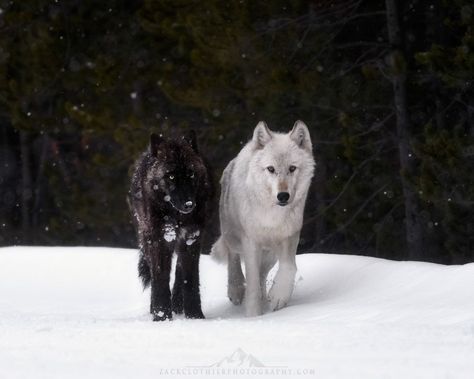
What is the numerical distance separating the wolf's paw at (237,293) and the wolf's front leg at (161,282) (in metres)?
1.34

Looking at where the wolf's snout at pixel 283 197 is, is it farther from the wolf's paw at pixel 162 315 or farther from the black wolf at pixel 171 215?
the wolf's paw at pixel 162 315

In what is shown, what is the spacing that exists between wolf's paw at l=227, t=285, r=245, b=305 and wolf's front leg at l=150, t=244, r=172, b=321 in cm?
134

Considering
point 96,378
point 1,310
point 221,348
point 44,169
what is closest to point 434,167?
point 1,310

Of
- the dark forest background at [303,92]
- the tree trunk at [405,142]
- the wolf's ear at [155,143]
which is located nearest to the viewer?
the wolf's ear at [155,143]

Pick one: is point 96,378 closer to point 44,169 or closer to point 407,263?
point 407,263

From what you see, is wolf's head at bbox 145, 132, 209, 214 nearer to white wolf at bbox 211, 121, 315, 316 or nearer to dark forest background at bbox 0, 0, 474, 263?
white wolf at bbox 211, 121, 315, 316

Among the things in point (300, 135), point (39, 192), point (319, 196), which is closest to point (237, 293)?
point (300, 135)

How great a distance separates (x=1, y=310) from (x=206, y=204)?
278 cm

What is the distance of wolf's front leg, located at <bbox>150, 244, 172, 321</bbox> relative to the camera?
730cm

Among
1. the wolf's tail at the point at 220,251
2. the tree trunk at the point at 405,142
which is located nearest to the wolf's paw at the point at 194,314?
the wolf's tail at the point at 220,251

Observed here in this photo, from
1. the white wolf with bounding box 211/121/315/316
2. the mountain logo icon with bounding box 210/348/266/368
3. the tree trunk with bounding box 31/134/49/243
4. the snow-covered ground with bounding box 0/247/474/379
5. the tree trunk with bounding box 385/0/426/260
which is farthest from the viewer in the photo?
the tree trunk with bounding box 31/134/49/243

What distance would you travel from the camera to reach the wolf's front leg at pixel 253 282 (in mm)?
7766

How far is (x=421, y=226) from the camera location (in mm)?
13695

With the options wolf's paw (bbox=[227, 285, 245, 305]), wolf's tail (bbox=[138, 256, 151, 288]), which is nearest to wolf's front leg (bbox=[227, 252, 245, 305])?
wolf's paw (bbox=[227, 285, 245, 305])
